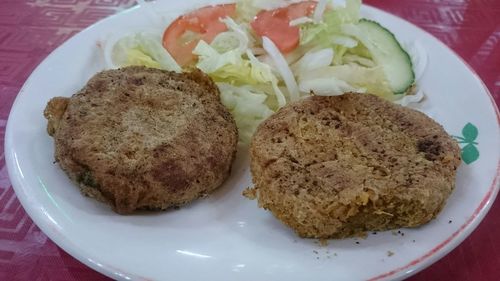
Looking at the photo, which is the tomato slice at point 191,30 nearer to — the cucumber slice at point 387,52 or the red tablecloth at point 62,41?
the cucumber slice at point 387,52

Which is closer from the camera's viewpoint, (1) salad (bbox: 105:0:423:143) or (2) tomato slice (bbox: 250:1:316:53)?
(1) salad (bbox: 105:0:423:143)

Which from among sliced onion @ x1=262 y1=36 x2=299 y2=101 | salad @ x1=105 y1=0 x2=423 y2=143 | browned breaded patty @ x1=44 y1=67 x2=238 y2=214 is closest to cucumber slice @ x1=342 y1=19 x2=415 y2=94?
salad @ x1=105 y1=0 x2=423 y2=143

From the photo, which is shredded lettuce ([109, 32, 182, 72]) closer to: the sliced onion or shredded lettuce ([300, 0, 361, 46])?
the sliced onion

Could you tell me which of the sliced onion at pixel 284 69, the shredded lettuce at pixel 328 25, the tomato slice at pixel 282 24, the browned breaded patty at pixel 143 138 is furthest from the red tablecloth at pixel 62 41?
the tomato slice at pixel 282 24

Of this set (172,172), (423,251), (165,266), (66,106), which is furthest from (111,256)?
(423,251)

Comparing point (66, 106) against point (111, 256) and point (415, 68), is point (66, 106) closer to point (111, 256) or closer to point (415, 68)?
point (111, 256)
